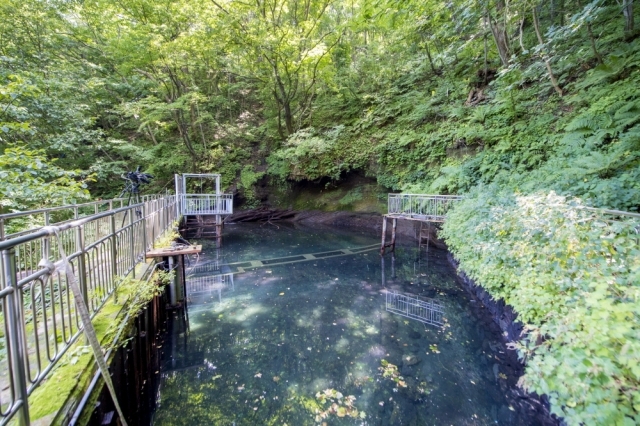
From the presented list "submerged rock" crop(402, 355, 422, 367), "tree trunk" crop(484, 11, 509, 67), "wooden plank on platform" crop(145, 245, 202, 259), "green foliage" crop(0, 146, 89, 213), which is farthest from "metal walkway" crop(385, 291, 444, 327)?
"tree trunk" crop(484, 11, 509, 67)

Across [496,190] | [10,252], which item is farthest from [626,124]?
[10,252]

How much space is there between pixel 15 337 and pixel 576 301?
12.1 ft

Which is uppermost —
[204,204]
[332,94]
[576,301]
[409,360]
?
[332,94]

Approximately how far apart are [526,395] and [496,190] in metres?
5.11

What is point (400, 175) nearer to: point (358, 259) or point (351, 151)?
point (351, 151)

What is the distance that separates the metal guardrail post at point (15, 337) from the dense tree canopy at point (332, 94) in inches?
192

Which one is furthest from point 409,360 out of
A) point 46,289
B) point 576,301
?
point 46,289

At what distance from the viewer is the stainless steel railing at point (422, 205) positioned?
8594 millimetres

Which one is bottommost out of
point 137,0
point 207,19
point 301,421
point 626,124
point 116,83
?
point 301,421

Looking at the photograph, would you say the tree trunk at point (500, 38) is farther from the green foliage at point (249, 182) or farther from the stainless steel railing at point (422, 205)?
the green foliage at point (249, 182)

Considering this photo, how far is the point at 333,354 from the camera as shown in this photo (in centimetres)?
411

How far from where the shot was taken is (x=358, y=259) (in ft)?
29.0

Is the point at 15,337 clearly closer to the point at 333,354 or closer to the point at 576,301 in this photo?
the point at 333,354

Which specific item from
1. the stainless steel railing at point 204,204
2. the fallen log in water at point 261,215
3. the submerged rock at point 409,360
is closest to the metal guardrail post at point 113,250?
the submerged rock at point 409,360
